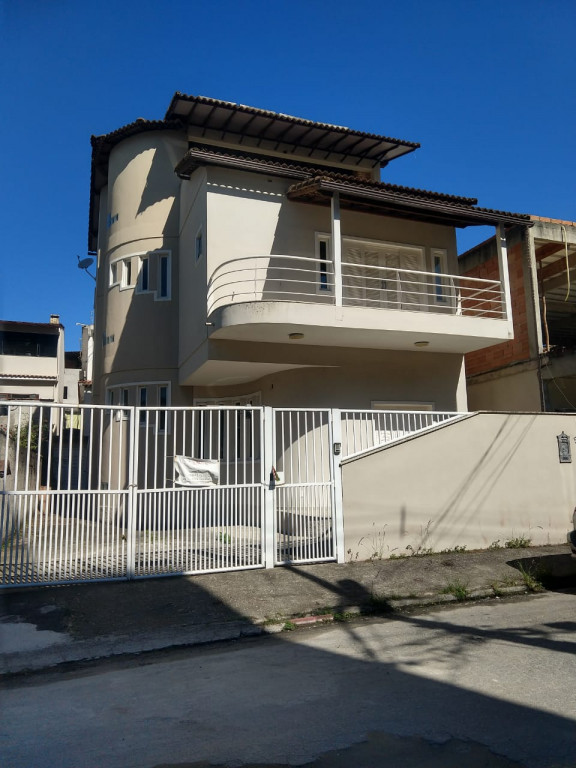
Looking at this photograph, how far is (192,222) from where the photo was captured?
1340 centimetres

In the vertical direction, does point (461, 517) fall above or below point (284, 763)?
above

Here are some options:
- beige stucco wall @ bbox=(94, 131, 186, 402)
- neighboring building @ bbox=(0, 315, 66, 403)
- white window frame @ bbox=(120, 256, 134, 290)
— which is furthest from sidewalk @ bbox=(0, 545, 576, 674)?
neighboring building @ bbox=(0, 315, 66, 403)

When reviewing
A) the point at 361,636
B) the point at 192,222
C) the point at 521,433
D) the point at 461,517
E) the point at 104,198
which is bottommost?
the point at 361,636

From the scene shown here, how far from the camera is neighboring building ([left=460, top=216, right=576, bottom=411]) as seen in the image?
14.7 meters

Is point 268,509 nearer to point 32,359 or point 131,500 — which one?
point 131,500

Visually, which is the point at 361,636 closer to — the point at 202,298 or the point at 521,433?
the point at 521,433

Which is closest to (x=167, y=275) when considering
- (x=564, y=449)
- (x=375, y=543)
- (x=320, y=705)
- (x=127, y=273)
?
(x=127, y=273)

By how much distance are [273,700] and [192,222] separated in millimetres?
11214

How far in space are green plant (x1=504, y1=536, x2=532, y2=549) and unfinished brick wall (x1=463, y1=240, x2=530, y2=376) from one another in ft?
21.2

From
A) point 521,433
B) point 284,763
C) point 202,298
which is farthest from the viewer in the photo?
point 202,298

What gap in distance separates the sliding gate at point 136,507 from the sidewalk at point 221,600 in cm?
28

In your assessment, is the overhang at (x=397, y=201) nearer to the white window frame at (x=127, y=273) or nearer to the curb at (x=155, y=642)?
the white window frame at (x=127, y=273)

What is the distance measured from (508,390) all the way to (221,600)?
11.5 metres

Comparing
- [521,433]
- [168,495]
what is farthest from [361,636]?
[521,433]
